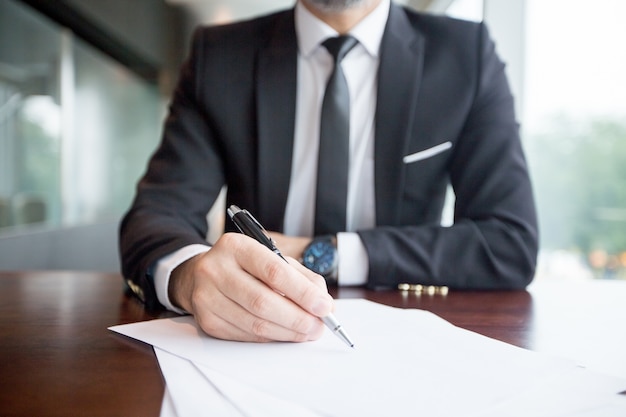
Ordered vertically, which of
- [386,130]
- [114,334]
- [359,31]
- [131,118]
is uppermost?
[131,118]

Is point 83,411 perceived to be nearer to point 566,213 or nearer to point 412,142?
point 412,142

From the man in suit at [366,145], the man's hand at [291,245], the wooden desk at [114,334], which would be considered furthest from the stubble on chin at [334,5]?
the wooden desk at [114,334]

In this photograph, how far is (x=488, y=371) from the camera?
1.76 ft

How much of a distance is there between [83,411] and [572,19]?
2.58m

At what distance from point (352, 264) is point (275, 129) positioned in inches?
16.5

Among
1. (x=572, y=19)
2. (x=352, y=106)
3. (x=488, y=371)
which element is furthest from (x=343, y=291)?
(x=572, y=19)

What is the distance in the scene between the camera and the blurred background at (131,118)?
2.28 meters

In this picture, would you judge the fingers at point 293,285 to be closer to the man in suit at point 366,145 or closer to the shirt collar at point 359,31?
the man in suit at point 366,145

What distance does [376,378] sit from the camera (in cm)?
51

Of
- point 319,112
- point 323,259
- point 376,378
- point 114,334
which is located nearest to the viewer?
point 376,378

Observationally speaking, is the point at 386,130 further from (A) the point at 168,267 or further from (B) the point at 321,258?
(A) the point at 168,267

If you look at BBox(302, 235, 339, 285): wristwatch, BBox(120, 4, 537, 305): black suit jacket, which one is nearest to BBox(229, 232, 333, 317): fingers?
BBox(302, 235, 339, 285): wristwatch

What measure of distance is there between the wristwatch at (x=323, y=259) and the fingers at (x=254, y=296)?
36cm

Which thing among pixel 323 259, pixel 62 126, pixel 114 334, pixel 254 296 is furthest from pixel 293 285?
pixel 62 126
